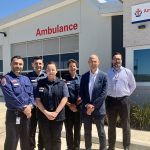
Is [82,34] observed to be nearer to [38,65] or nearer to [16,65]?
[38,65]

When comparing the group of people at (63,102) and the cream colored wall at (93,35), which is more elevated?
the cream colored wall at (93,35)

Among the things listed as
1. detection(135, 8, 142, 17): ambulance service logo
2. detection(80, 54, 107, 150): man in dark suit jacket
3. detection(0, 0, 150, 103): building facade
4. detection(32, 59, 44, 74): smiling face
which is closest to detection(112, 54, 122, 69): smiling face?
detection(80, 54, 107, 150): man in dark suit jacket

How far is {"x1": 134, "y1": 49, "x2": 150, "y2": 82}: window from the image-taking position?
11016mm

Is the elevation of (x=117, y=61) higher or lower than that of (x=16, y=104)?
higher

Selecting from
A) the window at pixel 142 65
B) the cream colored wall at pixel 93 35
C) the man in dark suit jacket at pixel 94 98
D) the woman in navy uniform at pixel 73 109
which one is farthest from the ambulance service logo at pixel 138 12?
the man in dark suit jacket at pixel 94 98

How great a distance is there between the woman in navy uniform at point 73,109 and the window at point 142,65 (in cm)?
454

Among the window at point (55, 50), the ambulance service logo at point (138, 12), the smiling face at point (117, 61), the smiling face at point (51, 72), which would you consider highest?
the ambulance service logo at point (138, 12)

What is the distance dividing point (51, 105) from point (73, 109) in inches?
36.6

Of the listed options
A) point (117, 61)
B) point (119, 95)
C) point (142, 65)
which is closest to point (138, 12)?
point (142, 65)

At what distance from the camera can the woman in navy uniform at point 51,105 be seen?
5969mm

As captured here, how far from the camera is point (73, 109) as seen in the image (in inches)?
269

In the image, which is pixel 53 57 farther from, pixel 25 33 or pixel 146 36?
pixel 146 36

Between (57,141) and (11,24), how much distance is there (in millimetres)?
13683

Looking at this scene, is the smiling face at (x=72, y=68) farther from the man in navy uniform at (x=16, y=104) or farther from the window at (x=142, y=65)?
the window at (x=142, y=65)
